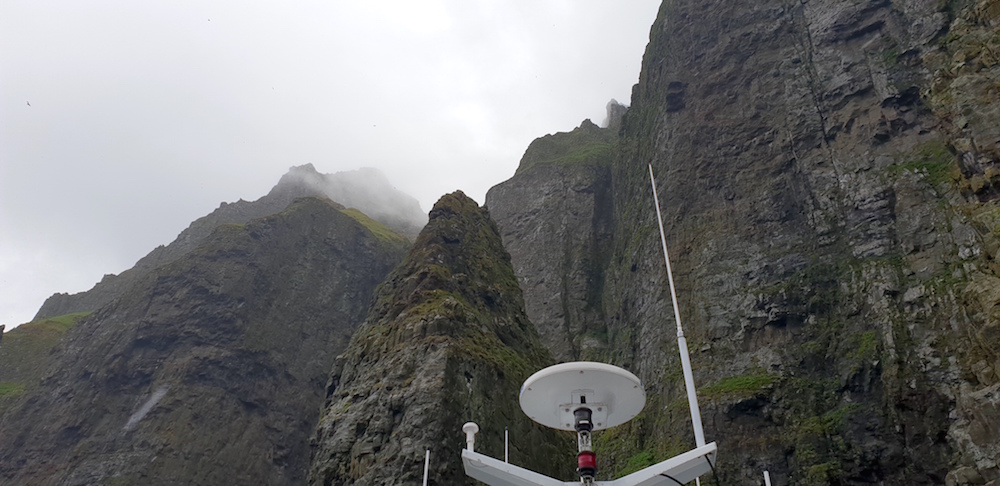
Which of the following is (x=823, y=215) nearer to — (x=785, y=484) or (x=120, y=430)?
(x=785, y=484)

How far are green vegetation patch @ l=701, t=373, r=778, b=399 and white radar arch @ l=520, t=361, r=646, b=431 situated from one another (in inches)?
1453

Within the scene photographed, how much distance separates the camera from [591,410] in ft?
34.9

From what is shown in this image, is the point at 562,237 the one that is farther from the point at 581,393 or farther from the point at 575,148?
the point at 581,393

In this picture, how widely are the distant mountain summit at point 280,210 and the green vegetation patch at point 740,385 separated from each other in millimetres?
69598

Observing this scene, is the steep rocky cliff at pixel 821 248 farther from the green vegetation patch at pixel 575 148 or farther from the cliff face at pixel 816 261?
the green vegetation patch at pixel 575 148

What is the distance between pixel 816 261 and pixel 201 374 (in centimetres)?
5565

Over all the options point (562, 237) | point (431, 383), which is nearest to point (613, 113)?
point (562, 237)

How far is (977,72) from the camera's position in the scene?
124 feet

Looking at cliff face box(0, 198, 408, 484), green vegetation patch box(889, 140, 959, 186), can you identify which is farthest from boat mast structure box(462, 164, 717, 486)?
cliff face box(0, 198, 408, 484)

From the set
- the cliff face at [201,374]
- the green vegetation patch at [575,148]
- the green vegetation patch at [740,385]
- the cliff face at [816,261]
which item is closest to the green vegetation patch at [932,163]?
the cliff face at [816,261]

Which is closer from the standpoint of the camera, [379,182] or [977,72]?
[977,72]

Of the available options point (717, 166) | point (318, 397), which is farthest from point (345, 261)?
point (717, 166)

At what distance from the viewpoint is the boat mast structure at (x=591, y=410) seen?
10.2 meters

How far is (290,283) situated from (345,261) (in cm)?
1003
